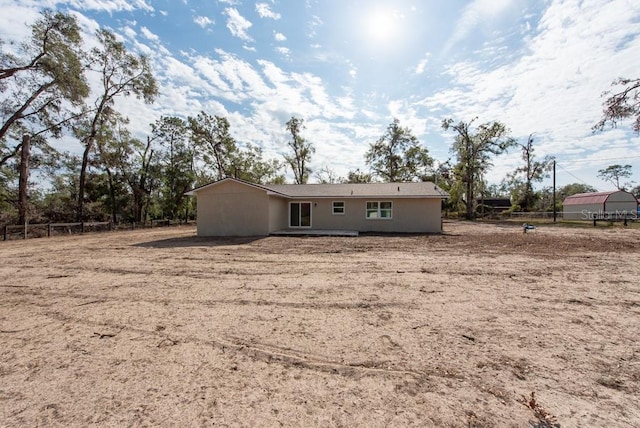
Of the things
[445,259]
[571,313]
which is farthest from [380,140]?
[571,313]

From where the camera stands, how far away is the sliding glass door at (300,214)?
1645cm

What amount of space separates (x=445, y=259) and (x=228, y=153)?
28.0 metres

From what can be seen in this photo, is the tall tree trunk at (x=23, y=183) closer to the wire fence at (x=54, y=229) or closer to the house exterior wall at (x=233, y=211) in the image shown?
the wire fence at (x=54, y=229)

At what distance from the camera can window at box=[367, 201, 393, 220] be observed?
51.7 ft

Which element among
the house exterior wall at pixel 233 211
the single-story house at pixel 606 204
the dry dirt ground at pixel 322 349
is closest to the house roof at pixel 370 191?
the house exterior wall at pixel 233 211

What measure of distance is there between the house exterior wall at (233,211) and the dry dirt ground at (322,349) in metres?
7.92

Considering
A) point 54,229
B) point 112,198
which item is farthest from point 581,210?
point 112,198

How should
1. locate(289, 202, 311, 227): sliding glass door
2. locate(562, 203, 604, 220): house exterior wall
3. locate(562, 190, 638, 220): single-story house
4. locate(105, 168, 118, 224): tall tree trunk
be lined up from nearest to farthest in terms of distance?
locate(289, 202, 311, 227): sliding glass door → locate(105, 168, 118, 224): tall tree trunk → locate(562, 190, 638, 220): single-story house → locate(562, 203, 604, 220): house exterior wall

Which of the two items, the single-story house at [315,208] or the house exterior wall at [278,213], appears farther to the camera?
the house exterior wall at [278,213]

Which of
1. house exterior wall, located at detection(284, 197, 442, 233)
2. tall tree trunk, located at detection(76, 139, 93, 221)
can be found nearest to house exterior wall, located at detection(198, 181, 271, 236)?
house exterior wall, located at detection(284, 197, 442, 233)

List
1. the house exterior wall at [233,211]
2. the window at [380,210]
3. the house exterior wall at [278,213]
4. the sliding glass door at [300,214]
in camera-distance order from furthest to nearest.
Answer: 1. the sliding glass door at [300,214]
2. the window at [380,210]
3. the house exterior wall at [278,213]
4. the house exterior wall at [233,211]

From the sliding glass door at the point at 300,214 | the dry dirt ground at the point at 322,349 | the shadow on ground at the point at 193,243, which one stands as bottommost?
the dry dirt ground at the point at 322,349

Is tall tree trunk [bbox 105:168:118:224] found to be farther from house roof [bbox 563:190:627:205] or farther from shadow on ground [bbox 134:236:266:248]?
house roof [bbox 563:190:627:205]

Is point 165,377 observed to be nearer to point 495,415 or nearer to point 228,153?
point 495,415
